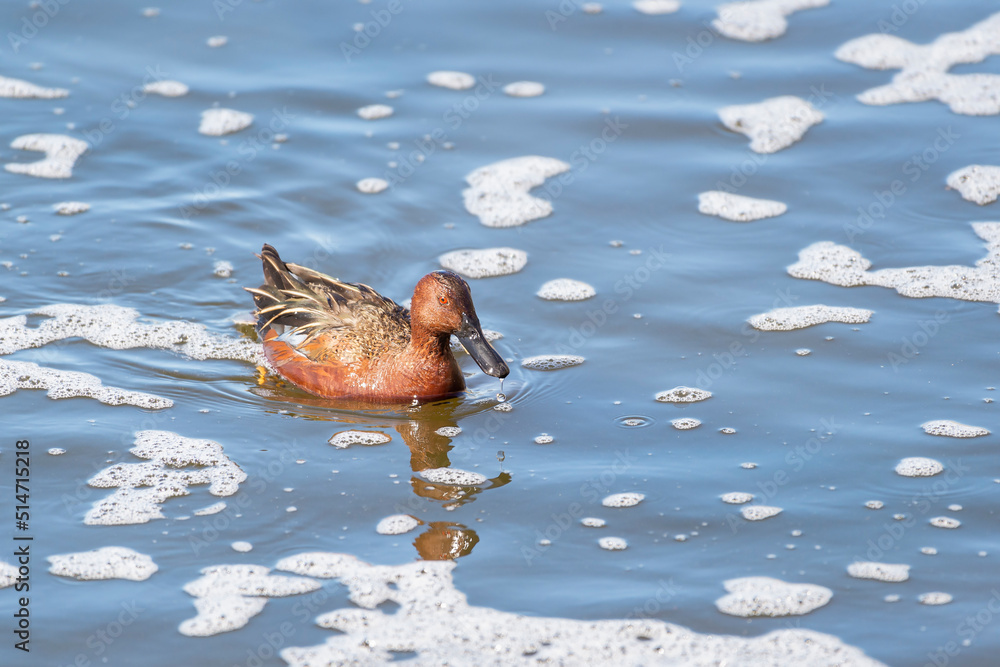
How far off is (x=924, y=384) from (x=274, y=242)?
5.25 m

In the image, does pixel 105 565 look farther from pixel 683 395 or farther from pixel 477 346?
pixel 683 395

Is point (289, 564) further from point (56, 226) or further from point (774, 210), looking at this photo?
point (774, 210)

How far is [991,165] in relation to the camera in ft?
31.3

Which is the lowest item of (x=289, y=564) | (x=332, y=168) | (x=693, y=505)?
(x=289, y=564)

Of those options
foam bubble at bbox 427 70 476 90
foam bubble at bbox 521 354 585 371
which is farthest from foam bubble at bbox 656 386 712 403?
foam bubble at bbox 427 70 476 90

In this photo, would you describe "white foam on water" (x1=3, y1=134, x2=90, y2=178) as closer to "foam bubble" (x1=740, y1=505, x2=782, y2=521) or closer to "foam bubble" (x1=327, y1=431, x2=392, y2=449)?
"foam bubble" (x1=327, y1=431, x2=392, y2=449)

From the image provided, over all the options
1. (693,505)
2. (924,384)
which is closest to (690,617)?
(693,505)

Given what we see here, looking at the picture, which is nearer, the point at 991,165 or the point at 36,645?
the point at 36,645

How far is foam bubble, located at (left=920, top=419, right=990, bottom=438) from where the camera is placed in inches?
246

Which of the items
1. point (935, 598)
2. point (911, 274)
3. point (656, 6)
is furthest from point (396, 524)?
point (656, 6)

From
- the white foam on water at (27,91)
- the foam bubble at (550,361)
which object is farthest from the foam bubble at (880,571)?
the white foam on water at (27,91)

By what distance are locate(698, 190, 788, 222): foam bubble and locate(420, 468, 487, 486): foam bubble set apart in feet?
13.3

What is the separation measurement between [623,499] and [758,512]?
28.0 inches

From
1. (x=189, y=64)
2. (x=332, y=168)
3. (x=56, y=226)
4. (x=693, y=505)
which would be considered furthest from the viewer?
(x=189, y=64)
